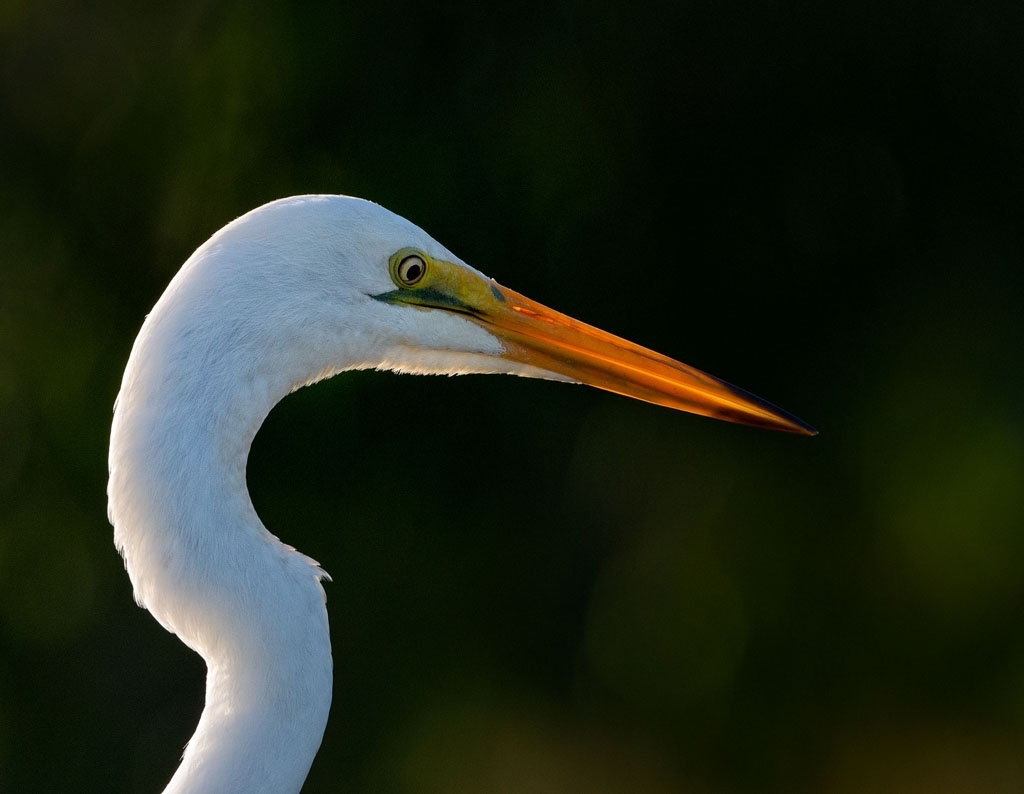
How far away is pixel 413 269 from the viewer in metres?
1.29

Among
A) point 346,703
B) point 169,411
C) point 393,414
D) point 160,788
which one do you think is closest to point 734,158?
point 393,414

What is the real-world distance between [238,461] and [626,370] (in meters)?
0.56

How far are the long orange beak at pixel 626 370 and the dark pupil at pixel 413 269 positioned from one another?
0.53 ft

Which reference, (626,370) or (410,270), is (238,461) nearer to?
(410,270)

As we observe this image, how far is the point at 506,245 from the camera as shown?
312cm

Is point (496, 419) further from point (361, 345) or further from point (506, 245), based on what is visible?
point (361, 345)

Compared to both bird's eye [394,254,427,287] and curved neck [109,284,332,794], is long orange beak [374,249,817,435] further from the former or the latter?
curved neck [109,284,332,794]

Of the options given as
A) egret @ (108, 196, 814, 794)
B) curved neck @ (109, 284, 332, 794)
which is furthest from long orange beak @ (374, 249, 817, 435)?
curved neck @ (109, 284, 332, 794)

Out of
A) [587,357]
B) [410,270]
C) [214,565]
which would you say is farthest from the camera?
[587,357]

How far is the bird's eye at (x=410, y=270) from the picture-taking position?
127 cm

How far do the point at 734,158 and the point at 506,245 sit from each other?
721 mm

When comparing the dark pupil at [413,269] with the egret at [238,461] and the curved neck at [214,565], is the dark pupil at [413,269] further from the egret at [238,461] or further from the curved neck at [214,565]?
the curved neck at [214,565]

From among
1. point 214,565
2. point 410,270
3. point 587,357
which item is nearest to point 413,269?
point 410,270

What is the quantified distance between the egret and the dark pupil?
2cm
